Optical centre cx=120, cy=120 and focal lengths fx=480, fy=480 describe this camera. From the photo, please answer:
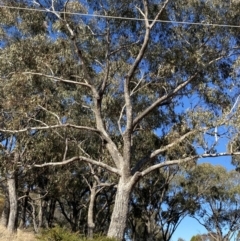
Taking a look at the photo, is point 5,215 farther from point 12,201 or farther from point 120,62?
point 120,62

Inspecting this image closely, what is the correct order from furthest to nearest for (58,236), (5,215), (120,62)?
(5,215) → (120,62) → (58,236)

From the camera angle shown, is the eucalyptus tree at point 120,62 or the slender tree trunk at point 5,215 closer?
the eucalyptus tree at point 120,62

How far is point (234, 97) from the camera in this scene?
17.2m

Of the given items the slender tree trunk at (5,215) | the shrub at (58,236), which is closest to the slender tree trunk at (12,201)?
the slender tree trunk at (5,215)

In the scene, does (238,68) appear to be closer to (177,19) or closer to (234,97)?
(234,97)

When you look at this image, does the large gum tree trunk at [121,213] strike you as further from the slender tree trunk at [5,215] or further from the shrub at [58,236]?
the slender tree trunk at [5,215]

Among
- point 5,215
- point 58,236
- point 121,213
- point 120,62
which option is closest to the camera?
point 58,236

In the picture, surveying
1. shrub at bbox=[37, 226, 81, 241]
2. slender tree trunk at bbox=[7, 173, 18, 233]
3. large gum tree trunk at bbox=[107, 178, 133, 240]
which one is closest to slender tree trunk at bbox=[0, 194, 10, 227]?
slender tree trunk at bbox=[7, 173, 18, 233]

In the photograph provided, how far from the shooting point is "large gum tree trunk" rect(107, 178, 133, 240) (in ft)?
46.0

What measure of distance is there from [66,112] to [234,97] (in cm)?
672

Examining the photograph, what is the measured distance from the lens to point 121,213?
14211 millimetres

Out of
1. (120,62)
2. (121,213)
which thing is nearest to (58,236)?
(121,213)

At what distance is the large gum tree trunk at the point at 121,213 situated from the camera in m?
14.0

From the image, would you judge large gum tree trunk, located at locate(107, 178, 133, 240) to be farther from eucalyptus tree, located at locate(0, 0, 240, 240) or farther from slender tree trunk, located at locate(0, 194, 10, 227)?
slender tree trunk, located at locate(0, 194, 10, 227)
